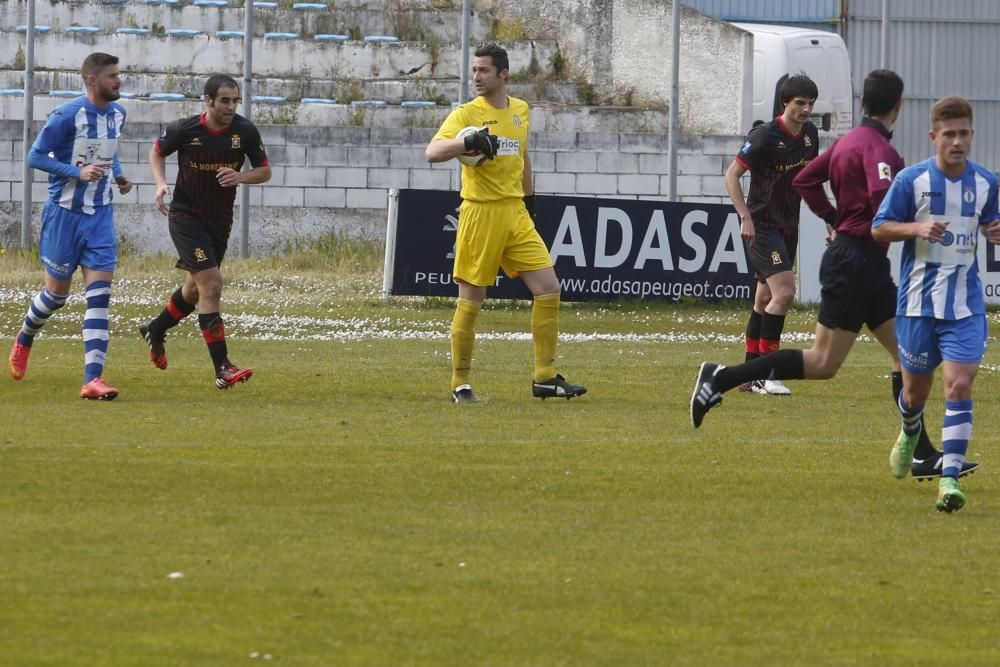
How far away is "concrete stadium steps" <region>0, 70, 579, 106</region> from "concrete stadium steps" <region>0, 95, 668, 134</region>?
0.97 m

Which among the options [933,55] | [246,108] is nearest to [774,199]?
[246,108]

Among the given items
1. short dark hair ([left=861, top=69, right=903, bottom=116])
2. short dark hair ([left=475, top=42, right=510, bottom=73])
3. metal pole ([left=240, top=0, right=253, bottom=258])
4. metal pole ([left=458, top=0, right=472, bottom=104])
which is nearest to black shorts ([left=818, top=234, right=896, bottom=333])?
short dark hair ([left=861, top=69, right=903, bottom=116])

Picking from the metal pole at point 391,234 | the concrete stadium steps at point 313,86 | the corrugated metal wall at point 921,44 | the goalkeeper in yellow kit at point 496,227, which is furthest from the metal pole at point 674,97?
the corrugated metal wall at point 921,44

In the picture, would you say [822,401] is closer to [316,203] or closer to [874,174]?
[874,174]

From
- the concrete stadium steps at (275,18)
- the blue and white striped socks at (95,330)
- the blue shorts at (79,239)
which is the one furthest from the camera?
the concrete stadium steps at (275,18)

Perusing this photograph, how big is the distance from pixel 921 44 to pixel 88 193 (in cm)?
3416

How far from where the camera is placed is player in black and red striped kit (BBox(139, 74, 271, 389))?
12508 millimetres

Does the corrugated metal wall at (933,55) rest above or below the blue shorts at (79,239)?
above

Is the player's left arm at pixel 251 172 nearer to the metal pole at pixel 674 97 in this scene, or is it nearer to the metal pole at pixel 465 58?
the metal pole at pixel 465 58

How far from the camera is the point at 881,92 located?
9.09m

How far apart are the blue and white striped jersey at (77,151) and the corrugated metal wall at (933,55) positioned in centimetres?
3257

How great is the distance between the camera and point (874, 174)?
9.11 meters

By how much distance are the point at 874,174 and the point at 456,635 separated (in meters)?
4.34

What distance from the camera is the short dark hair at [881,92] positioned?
9086mm
